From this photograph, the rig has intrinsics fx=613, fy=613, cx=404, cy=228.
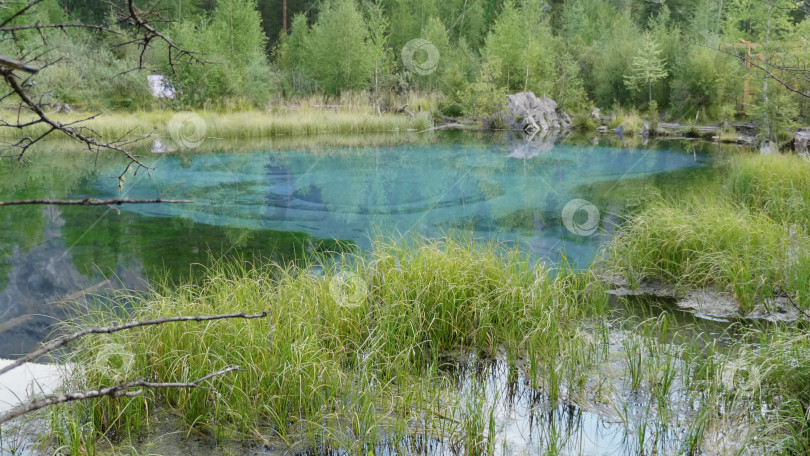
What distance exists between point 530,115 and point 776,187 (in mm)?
15211

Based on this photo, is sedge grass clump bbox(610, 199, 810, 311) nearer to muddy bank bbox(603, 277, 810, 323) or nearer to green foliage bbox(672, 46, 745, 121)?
muddy bank bbox(603, 277, 810, 323)

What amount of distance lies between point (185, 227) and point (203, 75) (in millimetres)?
14053

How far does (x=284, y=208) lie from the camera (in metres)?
7.92

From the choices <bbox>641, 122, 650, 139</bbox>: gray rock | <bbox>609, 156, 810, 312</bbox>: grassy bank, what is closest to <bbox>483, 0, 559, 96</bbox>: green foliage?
<bbox>641, 122, 650, 139</bbox>: gray rock

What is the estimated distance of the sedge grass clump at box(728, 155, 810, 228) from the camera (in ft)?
17.8

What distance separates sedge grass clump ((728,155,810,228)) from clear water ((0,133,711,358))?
122 centimetres

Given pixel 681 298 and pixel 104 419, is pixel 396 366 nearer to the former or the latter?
pixel 104 419

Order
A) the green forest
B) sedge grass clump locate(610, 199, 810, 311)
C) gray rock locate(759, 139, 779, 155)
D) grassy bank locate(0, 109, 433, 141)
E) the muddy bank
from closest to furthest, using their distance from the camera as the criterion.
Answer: the muddy bank, sedge grass clump locate(610, 199, 810, 311), gray rock locate(759, 139, 779, 155), grassy bank locate(0, 109, 433, 141), the green forest

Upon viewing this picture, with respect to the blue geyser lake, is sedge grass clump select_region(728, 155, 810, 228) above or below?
above

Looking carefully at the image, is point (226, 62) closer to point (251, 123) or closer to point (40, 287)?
point (251, 123)

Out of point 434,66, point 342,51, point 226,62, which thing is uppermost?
point 342,51

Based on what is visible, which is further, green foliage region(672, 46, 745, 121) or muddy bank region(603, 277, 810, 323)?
green foliage region(672, 46, 745, 121)

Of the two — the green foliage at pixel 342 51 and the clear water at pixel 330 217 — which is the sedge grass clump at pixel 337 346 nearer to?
the clear water at pixel 330 217

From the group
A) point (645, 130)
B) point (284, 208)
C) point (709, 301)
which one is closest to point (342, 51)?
point (645, 130)
